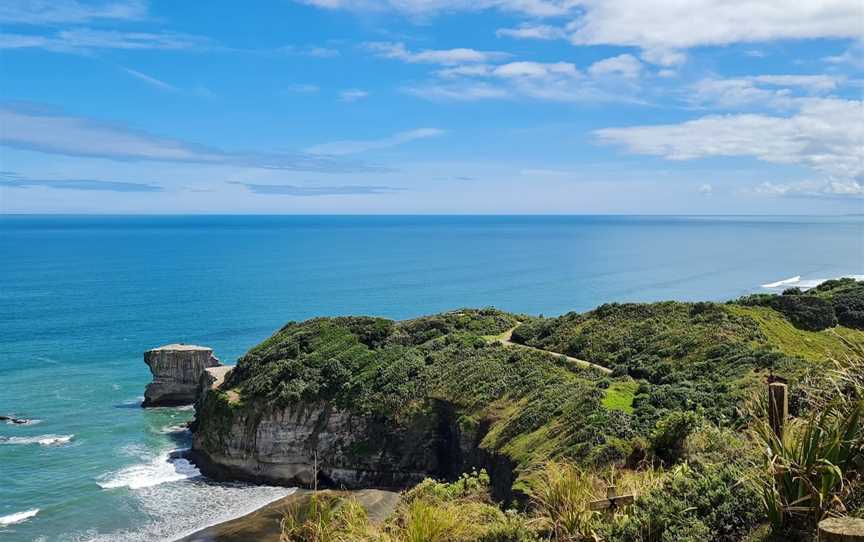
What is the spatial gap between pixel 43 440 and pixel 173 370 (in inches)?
456

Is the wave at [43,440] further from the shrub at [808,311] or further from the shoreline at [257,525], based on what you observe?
the shrub at [808,311]

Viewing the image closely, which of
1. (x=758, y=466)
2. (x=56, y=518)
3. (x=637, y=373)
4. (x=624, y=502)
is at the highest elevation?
(x=758, y=466)

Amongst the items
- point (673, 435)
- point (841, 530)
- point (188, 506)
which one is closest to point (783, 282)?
point (188, 506)

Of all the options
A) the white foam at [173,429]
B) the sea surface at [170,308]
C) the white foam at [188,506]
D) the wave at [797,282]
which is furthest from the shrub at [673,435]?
the wave at [797,282]

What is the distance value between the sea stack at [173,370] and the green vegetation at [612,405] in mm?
10461

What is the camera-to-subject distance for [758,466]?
28.1ft

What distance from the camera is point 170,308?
304 feet

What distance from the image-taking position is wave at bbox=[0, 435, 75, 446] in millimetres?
43844

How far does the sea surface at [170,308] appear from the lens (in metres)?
36.3

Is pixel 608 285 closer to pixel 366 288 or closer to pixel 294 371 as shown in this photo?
pixel 366 288

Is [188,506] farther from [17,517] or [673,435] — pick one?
[673,435]

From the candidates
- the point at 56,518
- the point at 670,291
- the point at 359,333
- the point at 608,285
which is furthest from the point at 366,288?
the point at 56,518

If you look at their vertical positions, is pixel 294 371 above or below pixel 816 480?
below

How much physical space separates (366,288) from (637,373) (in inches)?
3181
